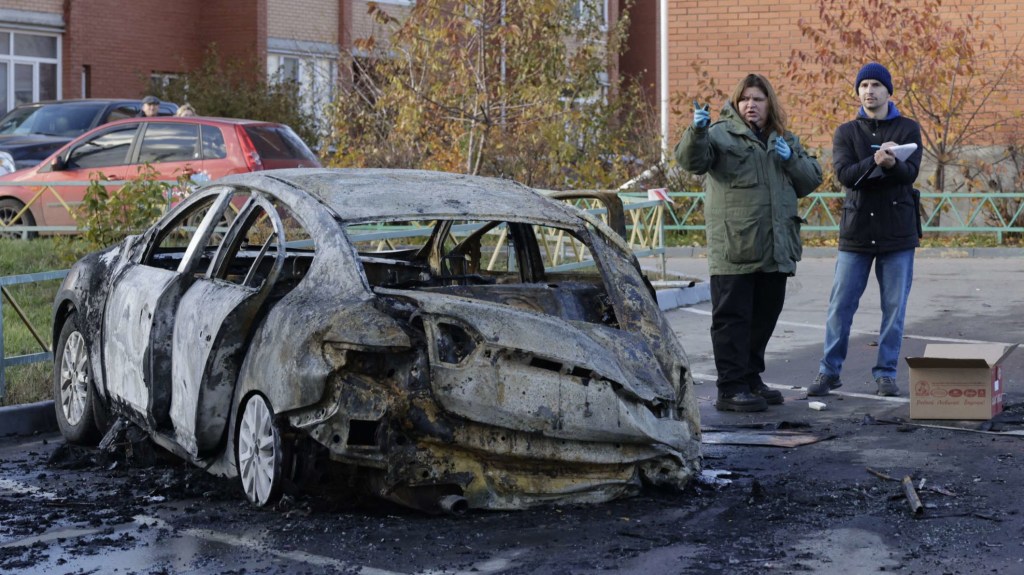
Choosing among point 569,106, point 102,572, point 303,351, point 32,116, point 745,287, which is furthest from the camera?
point 32,116

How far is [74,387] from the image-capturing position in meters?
7.93

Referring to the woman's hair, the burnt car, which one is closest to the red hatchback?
the woman's hair

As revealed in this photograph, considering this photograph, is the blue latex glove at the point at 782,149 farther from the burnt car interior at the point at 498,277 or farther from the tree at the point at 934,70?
the tree at the point at 934,70

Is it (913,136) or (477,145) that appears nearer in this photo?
(913,136)

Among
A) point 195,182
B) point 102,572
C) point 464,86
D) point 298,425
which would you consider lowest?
point 102,572

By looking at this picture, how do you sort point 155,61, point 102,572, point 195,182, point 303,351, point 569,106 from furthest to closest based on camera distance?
point 155,61 < point 569,106 < point 195,182 < point 303,351 < point 102,572

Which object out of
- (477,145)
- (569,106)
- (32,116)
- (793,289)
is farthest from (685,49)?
(32,116)

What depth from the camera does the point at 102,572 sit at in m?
5.24

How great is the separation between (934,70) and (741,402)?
511 inches

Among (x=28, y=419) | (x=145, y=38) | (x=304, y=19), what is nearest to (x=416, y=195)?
(x=28, y=419)

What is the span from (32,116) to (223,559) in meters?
18.0

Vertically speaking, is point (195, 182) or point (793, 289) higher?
point (195, 182)

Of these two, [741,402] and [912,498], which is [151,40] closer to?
[741,402]

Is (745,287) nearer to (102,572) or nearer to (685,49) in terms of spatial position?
(102,572)
